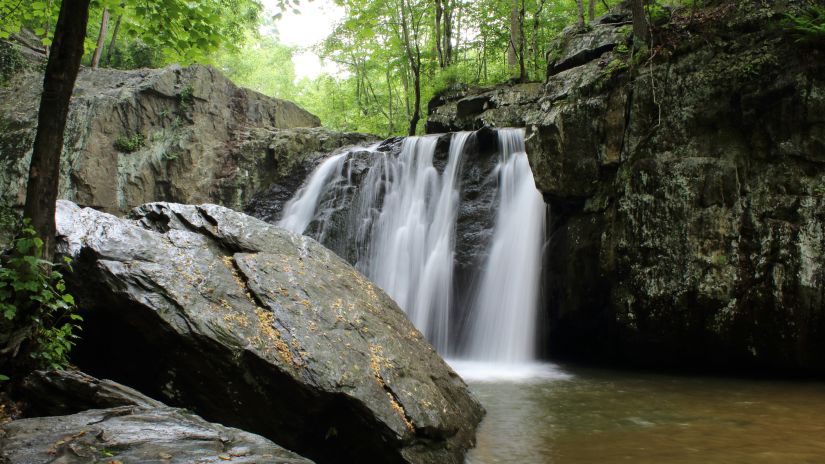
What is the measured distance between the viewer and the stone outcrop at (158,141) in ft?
40.6

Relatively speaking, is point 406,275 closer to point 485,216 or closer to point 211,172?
point 485,216

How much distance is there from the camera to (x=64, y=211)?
5.03 m

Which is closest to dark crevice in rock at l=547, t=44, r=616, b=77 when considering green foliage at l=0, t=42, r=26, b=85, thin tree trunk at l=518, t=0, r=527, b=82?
thin tree trunk at l=518, t=0, r=527, b=82

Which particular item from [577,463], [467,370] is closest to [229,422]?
[577,463]

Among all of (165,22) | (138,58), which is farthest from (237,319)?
(138,58)

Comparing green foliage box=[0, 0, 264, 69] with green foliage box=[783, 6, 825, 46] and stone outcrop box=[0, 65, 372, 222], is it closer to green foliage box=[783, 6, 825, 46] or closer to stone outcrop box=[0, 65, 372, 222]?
stone outcrop box=[0, 65, 372, 222]

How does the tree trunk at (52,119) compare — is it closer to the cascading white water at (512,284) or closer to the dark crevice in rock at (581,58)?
the cascading white water at (512,284)

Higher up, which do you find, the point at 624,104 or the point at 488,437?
the point at 624,104

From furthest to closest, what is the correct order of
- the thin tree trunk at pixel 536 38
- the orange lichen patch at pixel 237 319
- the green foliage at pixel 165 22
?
the thin tree trunk at pixel 536 38 < the green foliage at pixel 165 22 < the orange lichen patch at pixel 237 319

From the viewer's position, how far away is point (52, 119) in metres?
4.12

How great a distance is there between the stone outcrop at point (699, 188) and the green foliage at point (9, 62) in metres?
13.0

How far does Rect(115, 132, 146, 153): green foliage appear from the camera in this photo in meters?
13.2

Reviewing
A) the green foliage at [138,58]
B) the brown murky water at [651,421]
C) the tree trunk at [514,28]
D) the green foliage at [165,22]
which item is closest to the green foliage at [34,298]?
the green foliage at [165,22]

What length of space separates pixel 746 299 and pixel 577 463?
440 centimetres
